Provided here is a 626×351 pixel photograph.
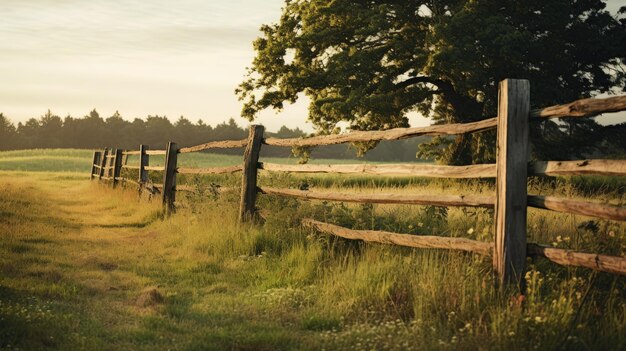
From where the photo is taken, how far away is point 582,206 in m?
4.60

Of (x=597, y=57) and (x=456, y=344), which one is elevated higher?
(x=597, y=57)

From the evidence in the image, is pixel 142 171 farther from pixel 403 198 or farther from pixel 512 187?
pixel 512 187

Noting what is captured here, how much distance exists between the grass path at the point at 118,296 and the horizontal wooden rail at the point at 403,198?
5.21ft

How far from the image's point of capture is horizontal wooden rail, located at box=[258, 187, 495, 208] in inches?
215

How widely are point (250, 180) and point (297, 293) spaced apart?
3.74 meters

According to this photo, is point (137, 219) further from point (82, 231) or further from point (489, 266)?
point (489, 266)

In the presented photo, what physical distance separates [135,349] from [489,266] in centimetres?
313

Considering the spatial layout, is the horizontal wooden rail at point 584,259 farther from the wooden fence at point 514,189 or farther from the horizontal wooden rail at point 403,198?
the horizontal wooden rail at point 403,198

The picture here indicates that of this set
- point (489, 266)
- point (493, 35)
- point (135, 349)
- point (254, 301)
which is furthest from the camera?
point (493, 35)

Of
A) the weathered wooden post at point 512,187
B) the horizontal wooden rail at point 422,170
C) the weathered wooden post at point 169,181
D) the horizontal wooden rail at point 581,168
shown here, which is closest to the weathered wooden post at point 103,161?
the weathered wooden post at point 169,181

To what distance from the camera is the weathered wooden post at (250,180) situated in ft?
30.3

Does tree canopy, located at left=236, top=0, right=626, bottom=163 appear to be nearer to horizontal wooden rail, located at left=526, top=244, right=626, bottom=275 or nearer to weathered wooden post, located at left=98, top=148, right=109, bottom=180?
weathered wooden post, located at left=98, top=148, right=109, bottom=180

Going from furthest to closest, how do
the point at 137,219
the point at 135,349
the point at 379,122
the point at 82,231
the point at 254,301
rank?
the point at 379,122
the point at 137,219
the point at 82,231
the point at 254,301
the point at 135,349

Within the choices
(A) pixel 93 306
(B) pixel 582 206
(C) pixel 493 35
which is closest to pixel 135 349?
(A) pixel 93 306
